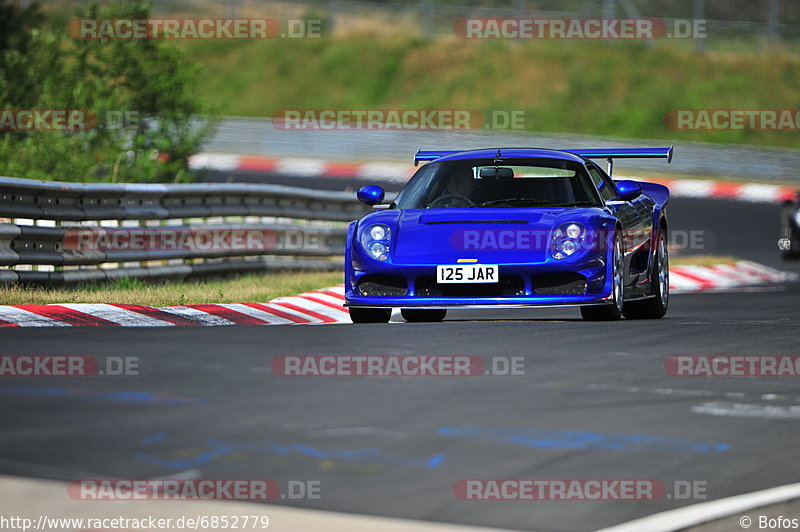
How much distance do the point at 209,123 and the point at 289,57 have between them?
29373 millimetres

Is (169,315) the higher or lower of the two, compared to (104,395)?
lower

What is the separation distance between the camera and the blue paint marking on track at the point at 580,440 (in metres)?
5.70

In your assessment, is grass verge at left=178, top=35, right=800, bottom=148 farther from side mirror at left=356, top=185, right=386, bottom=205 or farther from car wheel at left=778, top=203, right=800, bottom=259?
side mirror at left=356, top=185, right=386, bottom=205

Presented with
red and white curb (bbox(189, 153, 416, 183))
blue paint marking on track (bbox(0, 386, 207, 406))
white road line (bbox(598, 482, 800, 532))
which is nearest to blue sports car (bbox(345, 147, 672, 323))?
blue paint marking on track (bbox(0, 386, 207, 406))

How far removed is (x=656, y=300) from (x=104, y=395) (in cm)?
599

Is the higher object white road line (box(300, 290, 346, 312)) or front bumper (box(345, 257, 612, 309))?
front bumper (box(345, 257, 612, 309))

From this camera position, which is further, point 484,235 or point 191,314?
point 191,314

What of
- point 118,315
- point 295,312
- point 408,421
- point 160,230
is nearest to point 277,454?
point 408,421

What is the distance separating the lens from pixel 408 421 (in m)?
6.07

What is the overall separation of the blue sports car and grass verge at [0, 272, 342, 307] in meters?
1.83

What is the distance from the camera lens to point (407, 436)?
5746 mm

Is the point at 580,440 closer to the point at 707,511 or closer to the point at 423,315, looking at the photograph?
the point at 707,511

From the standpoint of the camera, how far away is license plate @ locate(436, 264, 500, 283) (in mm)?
9945

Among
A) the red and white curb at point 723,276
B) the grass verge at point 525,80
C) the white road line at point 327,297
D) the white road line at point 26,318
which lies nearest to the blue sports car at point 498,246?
the white road line at point 327,297
